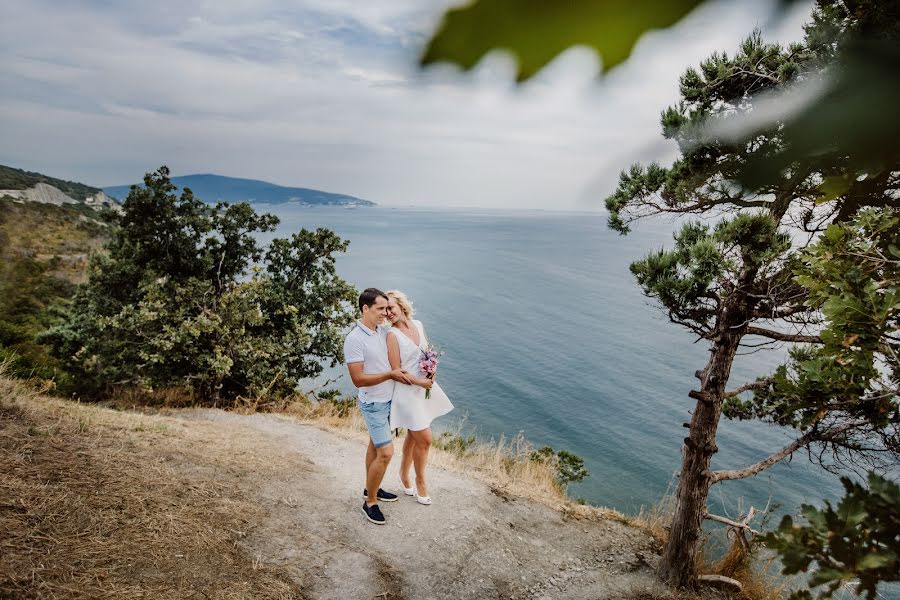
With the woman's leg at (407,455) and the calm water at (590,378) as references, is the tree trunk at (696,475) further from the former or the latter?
the woman's leg at (407,455)

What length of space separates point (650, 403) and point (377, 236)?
11251 cm

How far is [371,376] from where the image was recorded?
17.8ft

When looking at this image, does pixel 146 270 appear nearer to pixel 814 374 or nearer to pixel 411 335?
pixel 411 335

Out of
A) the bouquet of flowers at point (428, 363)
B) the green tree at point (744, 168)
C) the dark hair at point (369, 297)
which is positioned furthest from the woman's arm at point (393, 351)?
the green tree at point (744, 168)

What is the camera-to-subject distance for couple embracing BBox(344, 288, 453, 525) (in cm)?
544

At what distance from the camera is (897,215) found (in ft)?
7.09

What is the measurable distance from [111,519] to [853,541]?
5.66 metres

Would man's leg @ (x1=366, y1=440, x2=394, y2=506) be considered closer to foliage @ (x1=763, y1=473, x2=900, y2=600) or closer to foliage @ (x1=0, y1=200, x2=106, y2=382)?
foliage @ (x1=763, y1=473, x2=900, y2=600)

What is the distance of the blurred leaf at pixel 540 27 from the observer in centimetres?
70

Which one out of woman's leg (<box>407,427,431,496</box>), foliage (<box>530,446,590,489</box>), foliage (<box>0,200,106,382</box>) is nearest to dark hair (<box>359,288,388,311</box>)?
woman's leg (<box>407,427,431,496</box>)

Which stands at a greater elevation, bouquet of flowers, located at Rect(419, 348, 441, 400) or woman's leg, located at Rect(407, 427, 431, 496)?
bouquet of flowers, located at Rect(419, 348, 441, 400)

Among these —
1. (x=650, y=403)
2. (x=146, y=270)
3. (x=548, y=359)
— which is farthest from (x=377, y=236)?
(x=146, y=270)

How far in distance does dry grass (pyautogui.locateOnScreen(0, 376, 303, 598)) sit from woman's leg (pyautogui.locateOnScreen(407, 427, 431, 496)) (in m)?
2.03

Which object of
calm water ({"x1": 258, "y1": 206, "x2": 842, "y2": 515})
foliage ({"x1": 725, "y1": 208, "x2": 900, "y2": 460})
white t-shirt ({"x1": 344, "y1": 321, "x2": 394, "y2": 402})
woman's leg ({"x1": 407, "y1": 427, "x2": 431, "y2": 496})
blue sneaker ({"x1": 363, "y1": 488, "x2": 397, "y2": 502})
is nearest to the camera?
foliage ({"x1": 725, "y1": 208, "x2": 900, "y2": 460})
